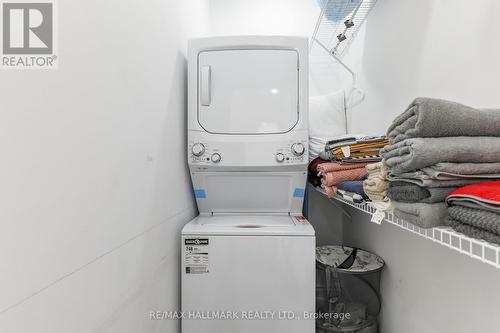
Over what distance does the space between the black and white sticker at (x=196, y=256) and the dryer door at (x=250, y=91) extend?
1.98 ft

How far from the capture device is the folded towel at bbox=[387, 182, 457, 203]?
2.39 ft

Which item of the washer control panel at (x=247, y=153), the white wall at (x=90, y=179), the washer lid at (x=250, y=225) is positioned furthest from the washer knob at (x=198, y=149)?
the washer lid at (x=250, y=225)

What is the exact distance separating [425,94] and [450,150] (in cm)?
69

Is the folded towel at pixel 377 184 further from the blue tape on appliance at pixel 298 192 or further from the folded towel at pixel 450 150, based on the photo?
the blue tape on appliance at pixel 298 192

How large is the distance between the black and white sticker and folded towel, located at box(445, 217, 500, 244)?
3.30ft

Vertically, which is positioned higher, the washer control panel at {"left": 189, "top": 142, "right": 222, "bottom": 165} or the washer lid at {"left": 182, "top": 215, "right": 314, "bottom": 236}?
the washer control panel at {"left": 189, "top": 142, "right": 222, "bottom": 165}

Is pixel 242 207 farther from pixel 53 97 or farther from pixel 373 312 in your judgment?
pixel 53 97

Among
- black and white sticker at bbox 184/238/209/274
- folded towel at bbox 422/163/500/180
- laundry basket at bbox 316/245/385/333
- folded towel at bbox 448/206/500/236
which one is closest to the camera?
folded towel at bbox 448/206/500/236

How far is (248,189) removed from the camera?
1710 mm

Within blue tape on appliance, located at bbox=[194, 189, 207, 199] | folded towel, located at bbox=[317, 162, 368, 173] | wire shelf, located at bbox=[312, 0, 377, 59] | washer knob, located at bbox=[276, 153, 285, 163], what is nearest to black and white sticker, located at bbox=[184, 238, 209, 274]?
blue tape on appliance, located at bbox=[194, 189, 207, 199]

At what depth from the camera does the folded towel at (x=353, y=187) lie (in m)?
1.11

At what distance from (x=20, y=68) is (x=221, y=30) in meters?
2.09

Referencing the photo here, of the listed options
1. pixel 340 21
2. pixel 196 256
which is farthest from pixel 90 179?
pixel 340 21

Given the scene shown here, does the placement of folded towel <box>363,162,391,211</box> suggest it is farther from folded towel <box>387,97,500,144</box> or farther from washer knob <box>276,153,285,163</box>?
washer knob <box>276,153,285,163</box>
